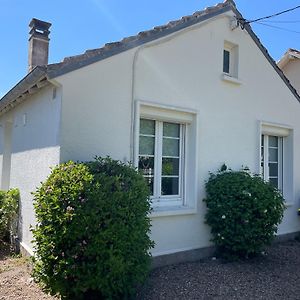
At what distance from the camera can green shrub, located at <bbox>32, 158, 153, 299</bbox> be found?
447 cm

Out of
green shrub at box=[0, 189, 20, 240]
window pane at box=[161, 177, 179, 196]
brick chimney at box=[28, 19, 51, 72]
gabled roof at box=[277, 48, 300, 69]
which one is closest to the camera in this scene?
window pane at box=[161, 177, 179, 196]

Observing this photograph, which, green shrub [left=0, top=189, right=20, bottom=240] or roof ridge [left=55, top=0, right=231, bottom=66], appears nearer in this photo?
roof ridge [left=55, top=0, right=231, bottom=66]

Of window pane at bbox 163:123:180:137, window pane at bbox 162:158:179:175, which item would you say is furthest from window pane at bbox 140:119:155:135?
window pane at bbox 162:158:179:175

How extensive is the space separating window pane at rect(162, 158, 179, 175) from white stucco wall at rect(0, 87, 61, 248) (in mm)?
2433

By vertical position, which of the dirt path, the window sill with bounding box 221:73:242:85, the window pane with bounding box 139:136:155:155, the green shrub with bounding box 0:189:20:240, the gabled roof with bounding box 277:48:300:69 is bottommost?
the dirt path

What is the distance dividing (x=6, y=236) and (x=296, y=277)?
6.70 metres

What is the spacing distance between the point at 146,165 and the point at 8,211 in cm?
361

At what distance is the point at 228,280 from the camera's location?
5.99m

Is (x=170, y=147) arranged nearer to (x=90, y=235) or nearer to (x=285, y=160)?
(x=90, y=235)

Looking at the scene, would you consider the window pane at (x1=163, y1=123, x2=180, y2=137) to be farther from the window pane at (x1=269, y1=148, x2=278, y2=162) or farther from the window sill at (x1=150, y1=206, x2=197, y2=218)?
the window pane at (x1=269, y1=148, x2=278, y2=162)

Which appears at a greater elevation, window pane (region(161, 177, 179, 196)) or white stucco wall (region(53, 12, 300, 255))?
white stucco wall (region(53, 12, 300, 255))

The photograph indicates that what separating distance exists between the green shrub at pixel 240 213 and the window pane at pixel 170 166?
800 mm

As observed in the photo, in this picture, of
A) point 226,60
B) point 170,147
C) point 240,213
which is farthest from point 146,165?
point 226,60

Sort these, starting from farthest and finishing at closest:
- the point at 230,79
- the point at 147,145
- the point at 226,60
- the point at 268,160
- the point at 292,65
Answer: the point at 292,65
the point at 268,160
the point at 226,60
the point at 230,79
the point at 147,145
